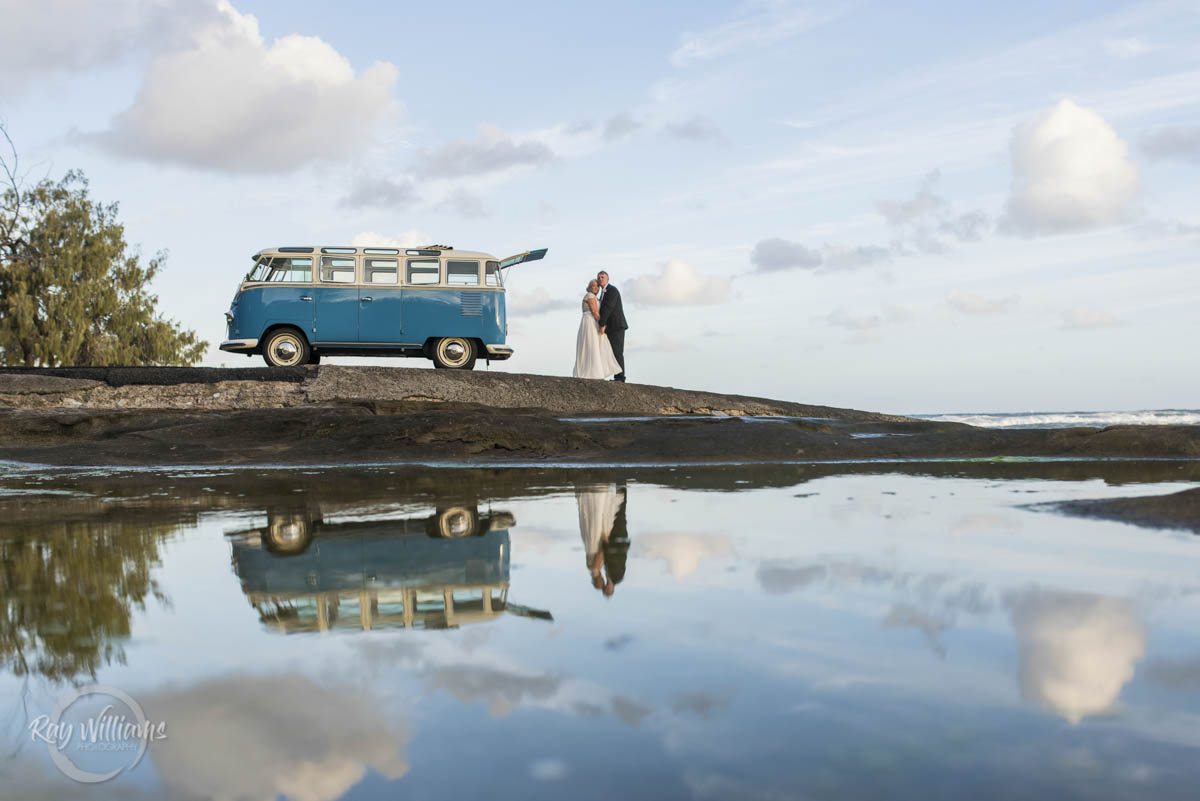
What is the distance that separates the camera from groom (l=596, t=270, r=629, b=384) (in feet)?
52.6

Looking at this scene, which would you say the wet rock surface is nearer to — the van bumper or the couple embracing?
the couple embracing

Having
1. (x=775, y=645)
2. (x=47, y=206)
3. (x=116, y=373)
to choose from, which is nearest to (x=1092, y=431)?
(x=775, y=645)

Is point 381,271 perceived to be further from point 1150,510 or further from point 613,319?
point 1150,510

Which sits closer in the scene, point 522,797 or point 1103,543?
point 522,797

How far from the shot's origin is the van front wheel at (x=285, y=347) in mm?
15281

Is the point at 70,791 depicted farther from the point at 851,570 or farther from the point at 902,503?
the point at 902,503

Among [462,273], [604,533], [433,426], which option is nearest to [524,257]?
[462,273]

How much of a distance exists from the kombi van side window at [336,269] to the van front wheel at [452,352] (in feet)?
5.85

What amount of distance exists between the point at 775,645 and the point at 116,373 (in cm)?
1248

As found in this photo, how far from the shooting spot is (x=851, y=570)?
2.78 metres

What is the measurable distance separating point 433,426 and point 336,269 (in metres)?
7.67

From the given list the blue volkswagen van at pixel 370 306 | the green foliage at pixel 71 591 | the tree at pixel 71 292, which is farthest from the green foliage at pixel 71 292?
the green foliage at pixel 71 591

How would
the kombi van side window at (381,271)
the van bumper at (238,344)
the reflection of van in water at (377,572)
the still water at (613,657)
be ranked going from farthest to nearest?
the kombi van side window at (381,271)
the van bumper at (238,344)
the reflection of van in water at (377,572)
the still water at (613,657)

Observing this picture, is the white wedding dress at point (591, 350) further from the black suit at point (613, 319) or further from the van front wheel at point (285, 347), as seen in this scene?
the van front wheel at point (285, 347)
